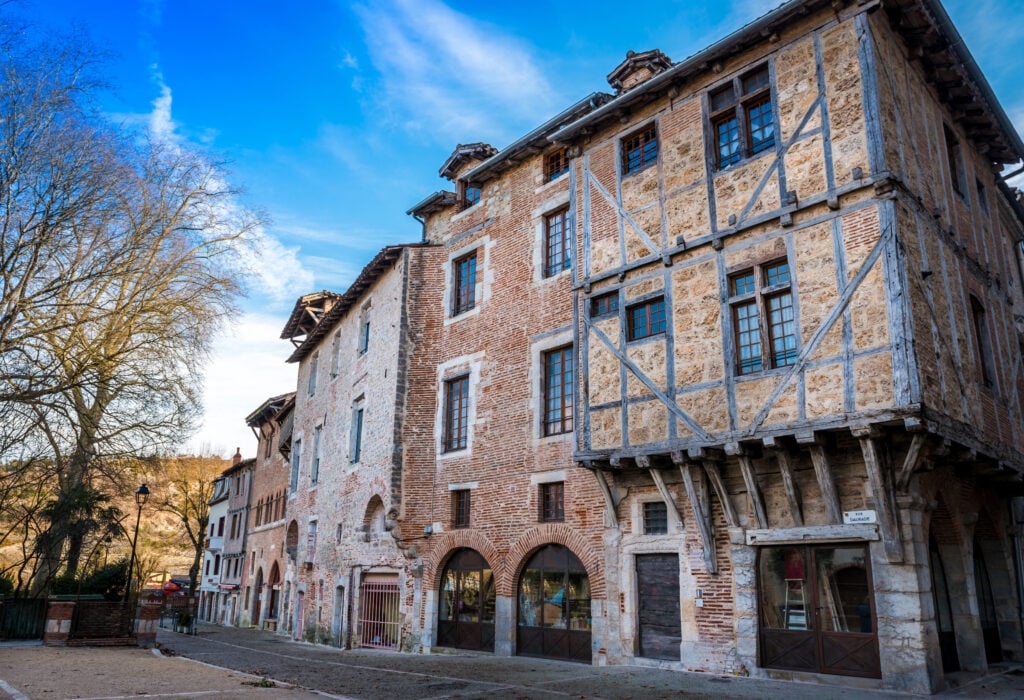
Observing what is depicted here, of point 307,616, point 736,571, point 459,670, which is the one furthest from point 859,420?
point 307,616

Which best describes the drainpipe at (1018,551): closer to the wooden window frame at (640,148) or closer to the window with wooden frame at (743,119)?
the window with wooden frame at (743,119)

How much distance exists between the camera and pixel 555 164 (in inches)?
621

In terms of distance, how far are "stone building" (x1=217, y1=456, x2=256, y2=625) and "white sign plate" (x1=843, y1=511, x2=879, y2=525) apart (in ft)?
99.8

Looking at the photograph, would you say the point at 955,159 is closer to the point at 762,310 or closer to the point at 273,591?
the point at 762,310

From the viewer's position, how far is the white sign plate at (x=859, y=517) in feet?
29.9

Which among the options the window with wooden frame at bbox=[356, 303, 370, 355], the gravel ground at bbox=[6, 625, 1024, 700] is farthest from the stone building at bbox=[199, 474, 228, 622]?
the gravel ground at bbox=[6, 625, 1024, 700]

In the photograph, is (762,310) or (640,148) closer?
(762,310)

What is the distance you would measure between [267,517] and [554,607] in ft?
69.2

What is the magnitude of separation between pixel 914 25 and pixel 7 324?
14.8m

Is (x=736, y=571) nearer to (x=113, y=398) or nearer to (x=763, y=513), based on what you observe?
(x=763, y=513)

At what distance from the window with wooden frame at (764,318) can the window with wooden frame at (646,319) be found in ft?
4.21

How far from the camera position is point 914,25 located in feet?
36.5

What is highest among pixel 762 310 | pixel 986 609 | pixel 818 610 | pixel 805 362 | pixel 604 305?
pixel 604 305

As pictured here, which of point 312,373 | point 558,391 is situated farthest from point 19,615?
point 558,391
